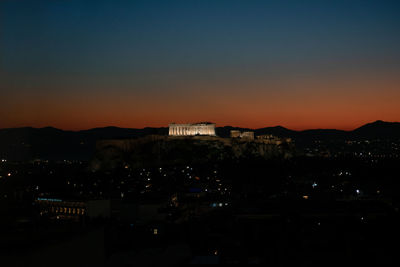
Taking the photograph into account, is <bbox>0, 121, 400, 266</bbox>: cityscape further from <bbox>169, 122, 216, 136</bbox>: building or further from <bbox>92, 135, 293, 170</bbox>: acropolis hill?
<bbox>169, 122, 216, 136</bbox>: building

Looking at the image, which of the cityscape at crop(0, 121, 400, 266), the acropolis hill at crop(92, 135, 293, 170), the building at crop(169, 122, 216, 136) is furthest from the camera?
the building at crop(169, 122, 216, 136)

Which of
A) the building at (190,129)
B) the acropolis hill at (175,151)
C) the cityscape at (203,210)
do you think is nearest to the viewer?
the cityscape at (203,210)

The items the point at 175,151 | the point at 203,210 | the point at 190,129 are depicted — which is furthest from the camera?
the point at 190,129

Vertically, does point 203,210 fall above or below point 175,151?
below

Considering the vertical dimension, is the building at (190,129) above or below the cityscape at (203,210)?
above

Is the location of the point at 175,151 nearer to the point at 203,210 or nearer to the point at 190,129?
the point at 190,129

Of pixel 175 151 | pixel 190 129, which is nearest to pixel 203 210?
pixel 175 151

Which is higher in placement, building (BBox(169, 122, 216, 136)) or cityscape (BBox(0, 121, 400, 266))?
building (BBox(169, 122, 216, 136))

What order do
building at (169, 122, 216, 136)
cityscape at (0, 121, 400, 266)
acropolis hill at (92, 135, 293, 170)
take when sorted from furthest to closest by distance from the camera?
building at (169, 122, 216, 136)
acropolis hill at (92, 135, 293, 170)
cityscape at (0, 121, 400, 266)

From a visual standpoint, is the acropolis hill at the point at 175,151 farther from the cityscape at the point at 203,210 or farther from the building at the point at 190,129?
the building at the point at 190,129

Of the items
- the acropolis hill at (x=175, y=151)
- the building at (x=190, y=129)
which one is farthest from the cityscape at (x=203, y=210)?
the building at (x=190, y=129)

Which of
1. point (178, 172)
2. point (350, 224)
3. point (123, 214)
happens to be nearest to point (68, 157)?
point (178, 172)

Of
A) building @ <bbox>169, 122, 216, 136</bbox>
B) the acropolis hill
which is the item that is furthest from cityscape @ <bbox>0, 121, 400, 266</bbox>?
building @ <bbox>169, 122, 216, 136</bbox>
